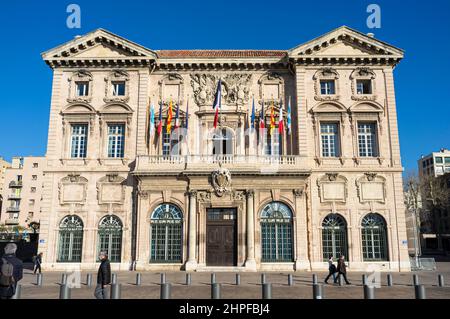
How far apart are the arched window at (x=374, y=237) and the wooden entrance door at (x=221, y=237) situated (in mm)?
8341

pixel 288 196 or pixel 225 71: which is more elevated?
pixel 225 71

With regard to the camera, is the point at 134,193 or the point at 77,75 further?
the point at 77,75

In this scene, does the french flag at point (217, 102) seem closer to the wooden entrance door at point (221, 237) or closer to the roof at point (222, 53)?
the roof at point (222, 53)

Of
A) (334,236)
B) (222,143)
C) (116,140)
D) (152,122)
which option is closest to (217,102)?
(222,143)

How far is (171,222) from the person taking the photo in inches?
1026

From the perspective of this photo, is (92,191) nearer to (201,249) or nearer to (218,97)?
(201,249)

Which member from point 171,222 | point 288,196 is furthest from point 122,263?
point 288,196

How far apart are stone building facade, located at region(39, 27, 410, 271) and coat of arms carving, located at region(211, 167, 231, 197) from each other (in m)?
0.10

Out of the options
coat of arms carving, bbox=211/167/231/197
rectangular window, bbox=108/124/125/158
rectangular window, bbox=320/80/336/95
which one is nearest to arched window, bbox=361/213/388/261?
rectangular window, bbox=320/80/336/95

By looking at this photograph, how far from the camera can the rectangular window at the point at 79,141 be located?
90.0 ft

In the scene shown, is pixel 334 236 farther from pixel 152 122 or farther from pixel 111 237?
pixel 111 237

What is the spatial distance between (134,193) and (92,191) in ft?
9.12

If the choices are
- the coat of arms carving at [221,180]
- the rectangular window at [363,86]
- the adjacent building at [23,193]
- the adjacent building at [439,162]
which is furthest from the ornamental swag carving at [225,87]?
the adjacent building at [439,162]

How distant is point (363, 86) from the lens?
28.4 m
